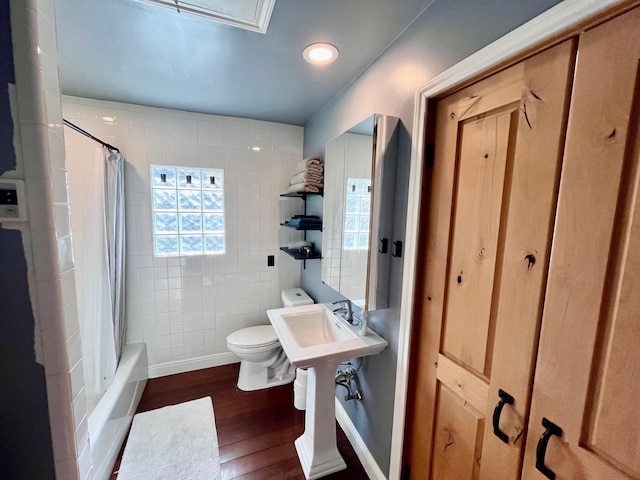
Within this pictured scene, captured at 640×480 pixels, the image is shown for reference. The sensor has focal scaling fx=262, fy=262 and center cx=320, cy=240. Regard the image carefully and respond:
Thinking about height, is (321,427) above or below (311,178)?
below

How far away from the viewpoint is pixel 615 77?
0.61 m

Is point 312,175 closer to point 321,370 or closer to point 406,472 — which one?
point 321,370

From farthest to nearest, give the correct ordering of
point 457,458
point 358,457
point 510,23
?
1. point 358,457
2. point 457,458
3. point 510,23

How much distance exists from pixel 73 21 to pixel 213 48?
0.60 metres

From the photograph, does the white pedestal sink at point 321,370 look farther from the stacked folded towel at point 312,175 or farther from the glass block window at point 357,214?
the stacked folded towel at point 312,175

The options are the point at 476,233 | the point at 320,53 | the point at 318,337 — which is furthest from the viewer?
the point at 318,337

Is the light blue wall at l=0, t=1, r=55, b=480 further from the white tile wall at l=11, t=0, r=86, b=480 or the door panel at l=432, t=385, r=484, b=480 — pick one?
the door panel at l=432, t=385, r=484, b=480

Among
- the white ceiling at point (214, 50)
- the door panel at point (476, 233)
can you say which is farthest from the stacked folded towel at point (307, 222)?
the door panel at point (476, 233)

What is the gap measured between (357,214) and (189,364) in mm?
2244

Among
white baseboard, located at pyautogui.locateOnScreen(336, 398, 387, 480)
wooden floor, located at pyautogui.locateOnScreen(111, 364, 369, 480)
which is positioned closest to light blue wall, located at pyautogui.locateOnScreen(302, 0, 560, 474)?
white baseboard, located at pyautogui.locateOnScreen(336, 398, 387, 480)

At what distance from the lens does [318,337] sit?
1.92 meters

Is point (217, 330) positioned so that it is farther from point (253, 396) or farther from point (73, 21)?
point (73, 21)

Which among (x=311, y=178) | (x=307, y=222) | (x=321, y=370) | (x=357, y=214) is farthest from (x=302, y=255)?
(x=321, y=370)

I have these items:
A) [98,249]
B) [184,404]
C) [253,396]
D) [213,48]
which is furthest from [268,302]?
[213,48]
